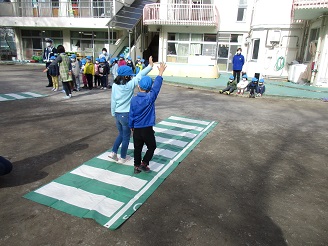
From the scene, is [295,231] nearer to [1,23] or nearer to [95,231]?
[95,231]

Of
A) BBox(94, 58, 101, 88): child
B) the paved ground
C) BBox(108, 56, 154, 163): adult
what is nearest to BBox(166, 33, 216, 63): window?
BBox(94, 58, 101, 88): child

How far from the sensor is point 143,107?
3.74 meters

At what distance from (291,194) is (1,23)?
28.4 m

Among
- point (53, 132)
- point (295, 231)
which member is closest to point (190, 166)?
point (295, 231)

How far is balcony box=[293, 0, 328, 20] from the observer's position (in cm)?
1234

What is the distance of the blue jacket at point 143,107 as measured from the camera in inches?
147

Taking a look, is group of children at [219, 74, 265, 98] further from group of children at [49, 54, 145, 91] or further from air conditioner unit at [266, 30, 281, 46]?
air conditioner unit at [266, 30, 281, 46]

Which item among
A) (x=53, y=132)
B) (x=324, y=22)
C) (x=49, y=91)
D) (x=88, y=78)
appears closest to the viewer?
(x=53, y=132)

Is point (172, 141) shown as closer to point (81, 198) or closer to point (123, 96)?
point (123, 96)

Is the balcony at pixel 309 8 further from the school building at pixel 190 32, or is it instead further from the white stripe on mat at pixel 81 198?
the white stripe on mat at pixel 81 198

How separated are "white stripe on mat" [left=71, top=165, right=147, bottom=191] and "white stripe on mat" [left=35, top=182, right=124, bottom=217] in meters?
0.39

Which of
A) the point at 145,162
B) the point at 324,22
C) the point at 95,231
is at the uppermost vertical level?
the point at 324,22

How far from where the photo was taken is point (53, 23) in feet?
74.9

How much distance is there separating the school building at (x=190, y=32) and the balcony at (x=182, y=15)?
0.24 ft
